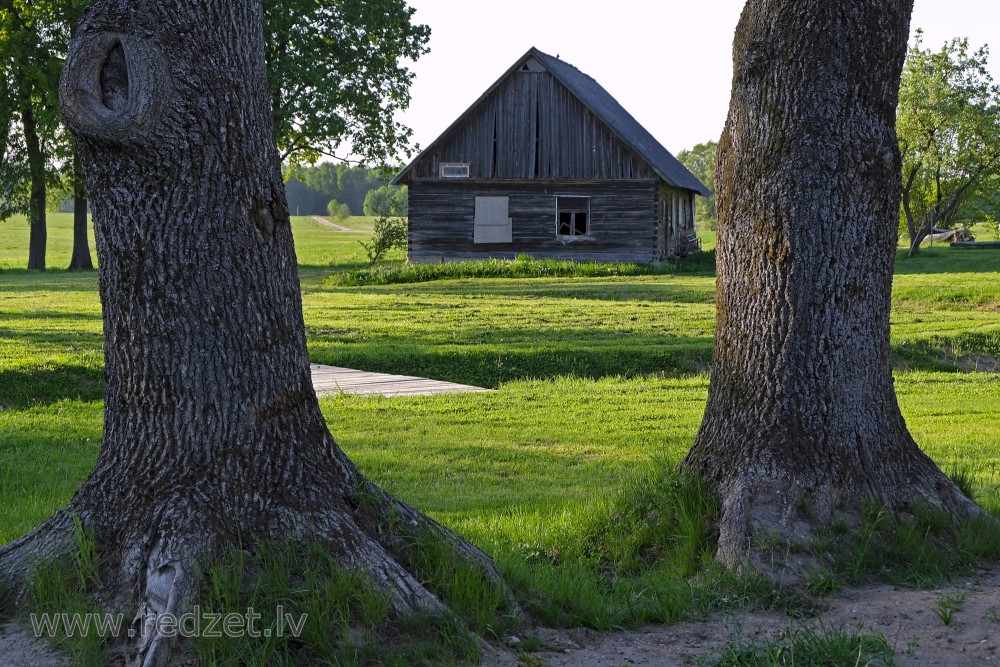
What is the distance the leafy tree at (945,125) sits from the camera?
42906 mm

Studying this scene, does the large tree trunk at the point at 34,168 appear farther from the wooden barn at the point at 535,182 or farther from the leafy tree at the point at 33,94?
the wooden barn at the point at 535,182

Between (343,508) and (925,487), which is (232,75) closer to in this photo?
(343,508)

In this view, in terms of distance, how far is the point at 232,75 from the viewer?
427 cm

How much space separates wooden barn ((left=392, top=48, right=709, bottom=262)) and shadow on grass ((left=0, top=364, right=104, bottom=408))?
844 inches

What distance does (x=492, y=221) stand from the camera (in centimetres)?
3381

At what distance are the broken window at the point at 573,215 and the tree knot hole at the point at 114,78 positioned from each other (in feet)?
97.8

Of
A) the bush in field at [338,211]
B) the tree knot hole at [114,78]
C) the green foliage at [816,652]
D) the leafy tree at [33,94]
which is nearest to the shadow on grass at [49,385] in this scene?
the tree knot hole at [114,78]

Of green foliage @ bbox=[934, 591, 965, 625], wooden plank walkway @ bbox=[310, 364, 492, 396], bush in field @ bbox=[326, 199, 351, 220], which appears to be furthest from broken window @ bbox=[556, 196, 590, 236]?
bush in field @ bbox=[326, 199, 351, 220]

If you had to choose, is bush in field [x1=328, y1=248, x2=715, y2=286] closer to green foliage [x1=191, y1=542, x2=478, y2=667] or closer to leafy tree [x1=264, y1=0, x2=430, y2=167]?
leafy tree [x1=264, y1=0, x2=430, y2=167]

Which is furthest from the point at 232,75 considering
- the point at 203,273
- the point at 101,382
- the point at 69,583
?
the point at 101,382

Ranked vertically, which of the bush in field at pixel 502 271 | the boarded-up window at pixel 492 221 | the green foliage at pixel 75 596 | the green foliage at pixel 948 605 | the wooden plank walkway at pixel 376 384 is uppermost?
the boarded-up window at pixel 492 221

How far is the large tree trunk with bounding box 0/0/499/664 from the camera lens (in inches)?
162

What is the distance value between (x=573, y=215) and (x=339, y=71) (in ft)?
33.9

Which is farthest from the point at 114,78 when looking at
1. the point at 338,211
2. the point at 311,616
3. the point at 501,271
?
→ the point at 338,211
